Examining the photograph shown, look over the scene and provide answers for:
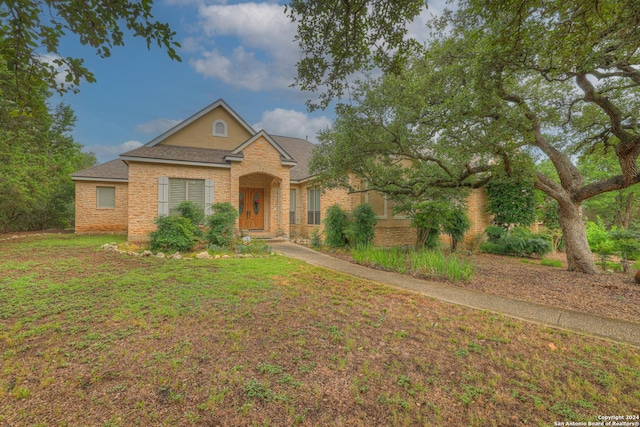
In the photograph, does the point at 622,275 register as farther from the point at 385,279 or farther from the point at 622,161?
the point at 385,279

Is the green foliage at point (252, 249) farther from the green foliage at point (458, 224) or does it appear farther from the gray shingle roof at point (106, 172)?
the gray shingle roof at point (106, 172)

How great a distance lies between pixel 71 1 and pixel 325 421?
458 cm

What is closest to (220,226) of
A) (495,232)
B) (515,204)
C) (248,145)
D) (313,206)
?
(248,145)

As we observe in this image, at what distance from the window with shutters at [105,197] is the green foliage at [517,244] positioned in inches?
792

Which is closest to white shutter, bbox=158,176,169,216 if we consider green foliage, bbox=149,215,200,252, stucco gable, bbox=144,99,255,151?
stucco gable, bbox=144,99,255,151

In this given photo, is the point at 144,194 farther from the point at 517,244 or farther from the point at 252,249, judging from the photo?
the point at 517,244

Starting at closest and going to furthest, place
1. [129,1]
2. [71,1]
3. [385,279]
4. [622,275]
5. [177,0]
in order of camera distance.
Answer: [71,1] < [129,1] < [177,0] < [385,279] < [622,275]

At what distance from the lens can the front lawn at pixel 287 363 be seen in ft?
7.32

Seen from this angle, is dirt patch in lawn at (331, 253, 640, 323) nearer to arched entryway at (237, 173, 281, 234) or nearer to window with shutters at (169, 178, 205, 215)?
arched entryway at (237, 173, 281, 234)

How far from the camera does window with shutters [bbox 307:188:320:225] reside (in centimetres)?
1388

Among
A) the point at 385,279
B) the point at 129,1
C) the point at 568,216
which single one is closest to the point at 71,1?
the point at 129,1

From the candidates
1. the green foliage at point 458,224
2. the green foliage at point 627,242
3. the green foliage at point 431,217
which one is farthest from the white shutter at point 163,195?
the green foliage at point 627,242

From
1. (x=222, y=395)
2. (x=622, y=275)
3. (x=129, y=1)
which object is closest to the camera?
(x=222, y=395)

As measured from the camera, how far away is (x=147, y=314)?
404cm
